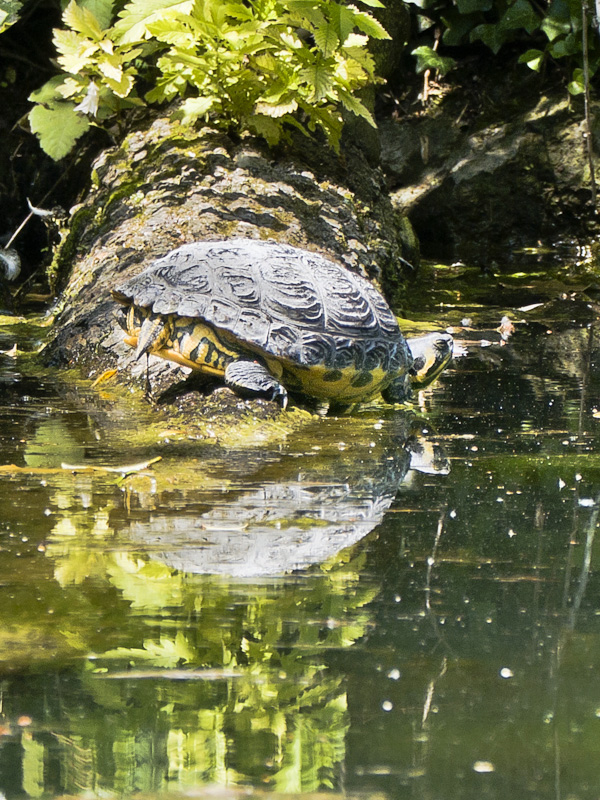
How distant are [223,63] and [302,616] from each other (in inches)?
204

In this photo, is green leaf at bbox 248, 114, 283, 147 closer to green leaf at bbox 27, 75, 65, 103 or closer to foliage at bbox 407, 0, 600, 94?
green leaf at bbox 27, 75, 65, 103

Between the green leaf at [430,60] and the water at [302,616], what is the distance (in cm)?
808

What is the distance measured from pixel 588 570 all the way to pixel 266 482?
49.7 inches

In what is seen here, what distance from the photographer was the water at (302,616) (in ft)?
5.96

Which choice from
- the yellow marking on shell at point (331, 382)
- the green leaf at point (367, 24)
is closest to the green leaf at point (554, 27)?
the green leaf at point (367, 24)

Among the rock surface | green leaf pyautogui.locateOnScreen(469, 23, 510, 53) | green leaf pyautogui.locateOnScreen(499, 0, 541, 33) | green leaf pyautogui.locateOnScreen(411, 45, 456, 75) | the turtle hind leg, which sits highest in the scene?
green leaf pyautogui.locateOnScreen(499, 0, 541, 33)

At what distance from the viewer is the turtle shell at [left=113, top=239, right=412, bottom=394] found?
176 inches

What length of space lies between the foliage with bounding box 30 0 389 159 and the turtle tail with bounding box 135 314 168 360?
101 inches

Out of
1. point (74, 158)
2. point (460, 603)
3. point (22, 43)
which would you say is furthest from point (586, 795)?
point (22, 43)

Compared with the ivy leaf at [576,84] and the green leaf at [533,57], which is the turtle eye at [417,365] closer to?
the ivy leaf at [576,84]

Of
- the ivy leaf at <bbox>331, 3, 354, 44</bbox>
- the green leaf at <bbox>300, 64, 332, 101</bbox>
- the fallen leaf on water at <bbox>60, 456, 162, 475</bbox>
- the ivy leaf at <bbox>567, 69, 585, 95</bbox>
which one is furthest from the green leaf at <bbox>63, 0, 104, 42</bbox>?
the ivy leaf at <bbox>567, 69, 585, 95</bbox>

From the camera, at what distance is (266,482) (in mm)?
3537

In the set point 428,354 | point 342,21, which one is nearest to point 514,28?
point 342,21

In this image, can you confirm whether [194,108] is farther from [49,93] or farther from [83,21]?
[49,93]
